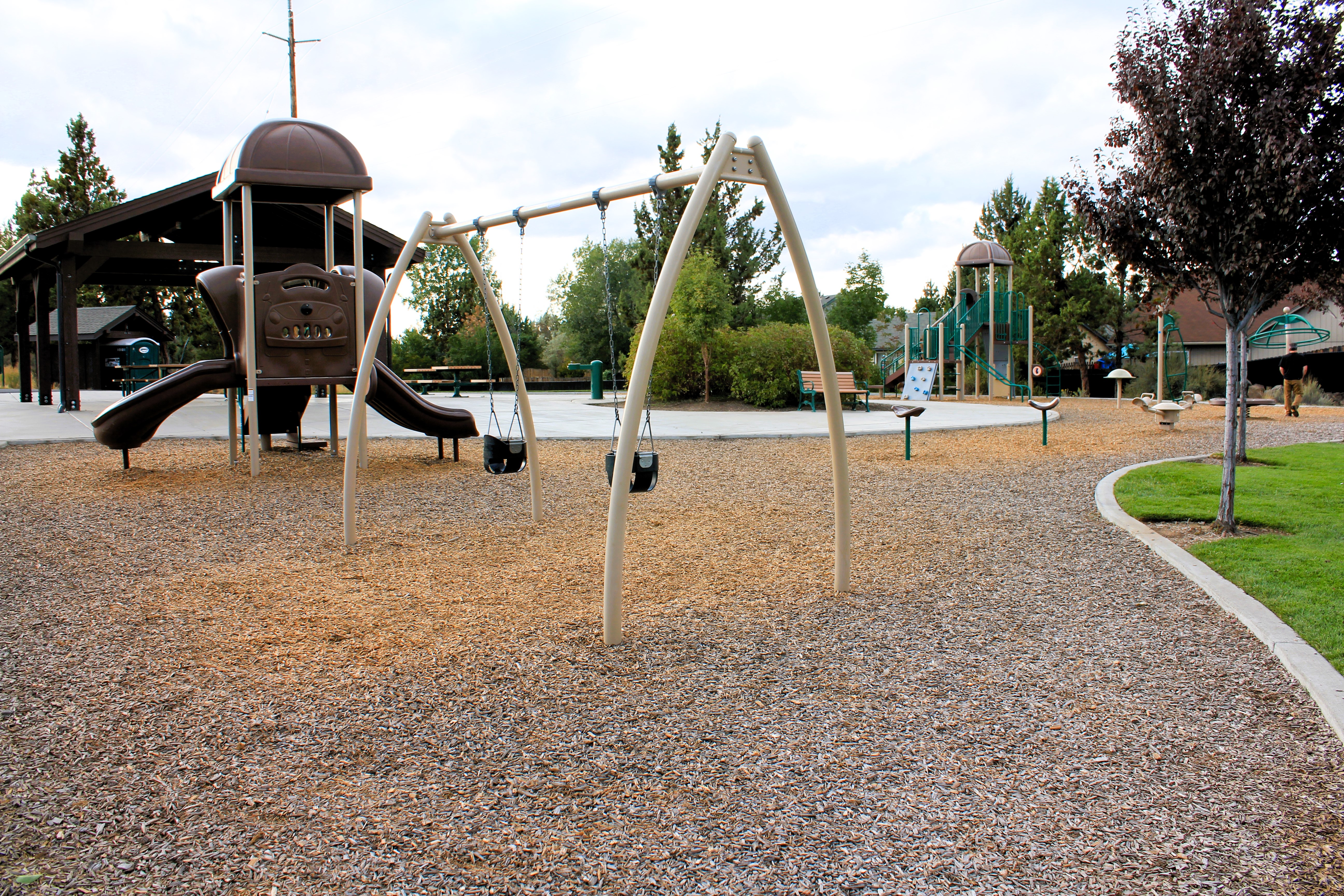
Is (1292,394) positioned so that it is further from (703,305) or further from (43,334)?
(43,334)

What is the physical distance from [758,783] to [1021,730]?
1.03 m

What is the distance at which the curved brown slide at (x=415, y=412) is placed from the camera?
959cm

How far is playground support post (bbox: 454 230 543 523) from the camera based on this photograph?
19.5ft

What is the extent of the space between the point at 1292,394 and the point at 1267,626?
16.5m

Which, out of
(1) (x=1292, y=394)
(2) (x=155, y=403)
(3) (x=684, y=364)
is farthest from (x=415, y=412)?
(1) (x=1292, y=394)

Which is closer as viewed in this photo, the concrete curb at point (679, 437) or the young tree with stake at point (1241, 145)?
the young tree with stake at point (1241, 145)

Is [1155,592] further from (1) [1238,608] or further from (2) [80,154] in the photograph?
(2) [80,154]

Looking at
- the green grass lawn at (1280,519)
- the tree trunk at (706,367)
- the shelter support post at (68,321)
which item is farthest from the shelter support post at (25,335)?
the green grass lawn at (1280,519)

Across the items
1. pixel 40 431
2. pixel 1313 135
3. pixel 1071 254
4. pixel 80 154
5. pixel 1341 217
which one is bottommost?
pixel 40 431

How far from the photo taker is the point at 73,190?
4266 cm

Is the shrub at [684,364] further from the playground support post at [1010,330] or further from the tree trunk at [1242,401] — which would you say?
the tree trunk at [1242,401]

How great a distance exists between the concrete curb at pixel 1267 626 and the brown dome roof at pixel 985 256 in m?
20.2

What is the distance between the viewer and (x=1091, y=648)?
12.9ft

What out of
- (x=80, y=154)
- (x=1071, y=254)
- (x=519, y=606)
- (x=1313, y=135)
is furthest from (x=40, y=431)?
(x=80, y=154)
